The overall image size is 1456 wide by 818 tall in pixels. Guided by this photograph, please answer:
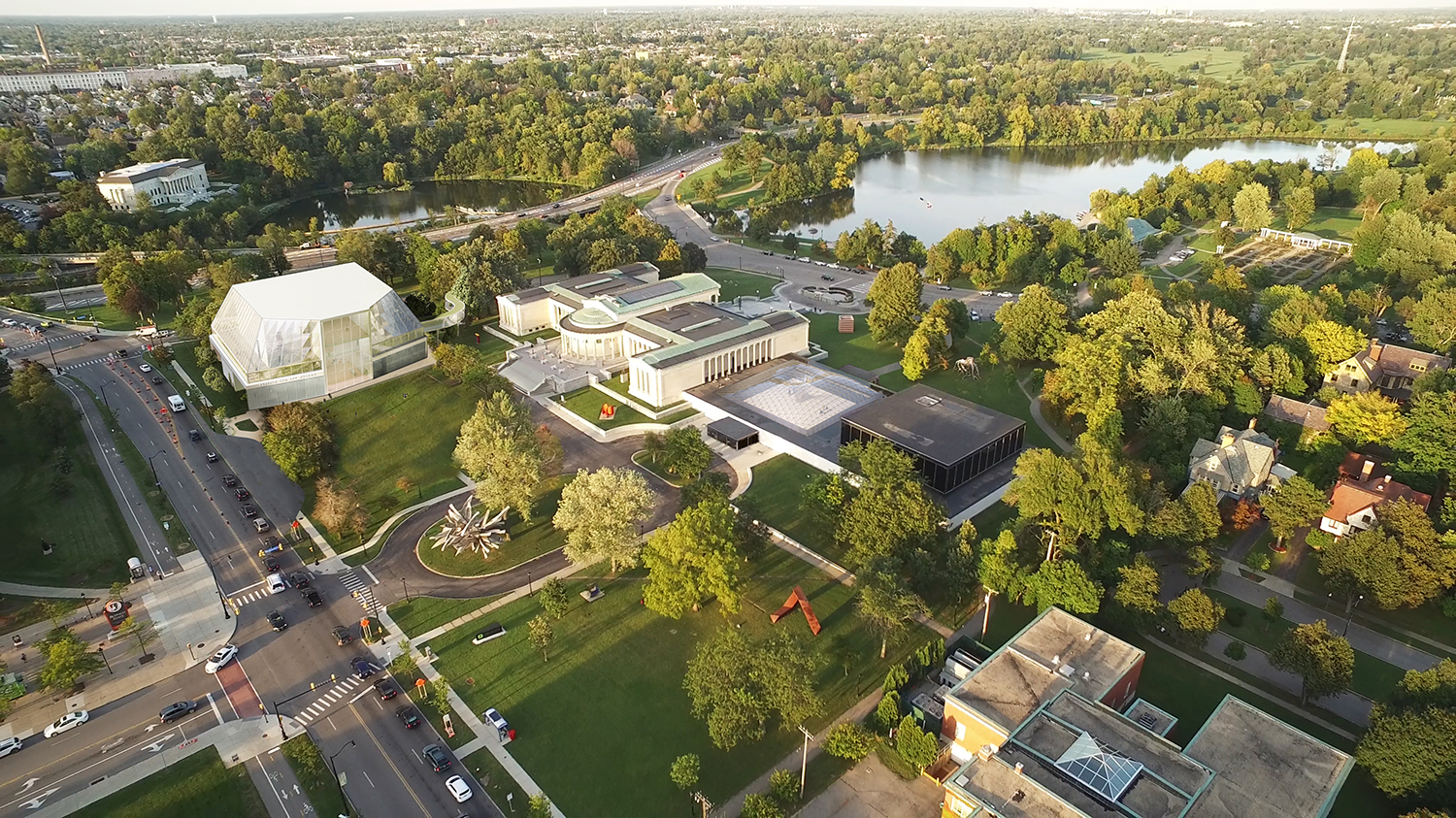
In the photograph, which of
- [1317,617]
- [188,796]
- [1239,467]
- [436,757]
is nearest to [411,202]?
Result: [188,796]

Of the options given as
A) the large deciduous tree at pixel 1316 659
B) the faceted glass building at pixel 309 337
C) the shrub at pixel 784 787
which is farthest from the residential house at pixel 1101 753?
the faceted glass building at pixel 309 337

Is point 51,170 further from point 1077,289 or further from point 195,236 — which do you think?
point 1077,289

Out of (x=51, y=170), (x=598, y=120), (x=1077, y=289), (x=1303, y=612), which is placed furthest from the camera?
(x=598, y=120)

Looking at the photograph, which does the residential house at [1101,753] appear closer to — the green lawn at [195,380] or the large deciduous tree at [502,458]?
the large deciduous tree at [502,458]

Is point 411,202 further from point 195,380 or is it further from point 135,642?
point 135,642

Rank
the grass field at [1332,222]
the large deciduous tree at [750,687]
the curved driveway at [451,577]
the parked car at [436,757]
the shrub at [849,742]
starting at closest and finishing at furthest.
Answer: the large deciduous tree at [750,687]
the shrub at [849,742]
the parked car at [436,757]
the curved driveway at [451,577]
the grass field at [1332,222]

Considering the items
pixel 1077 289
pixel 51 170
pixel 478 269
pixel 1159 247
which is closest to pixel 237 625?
pixel 478 269
